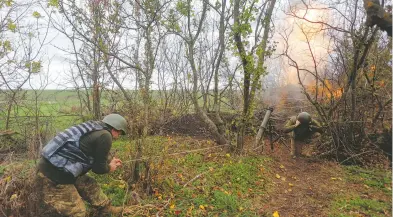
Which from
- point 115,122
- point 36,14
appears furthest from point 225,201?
point 36,14

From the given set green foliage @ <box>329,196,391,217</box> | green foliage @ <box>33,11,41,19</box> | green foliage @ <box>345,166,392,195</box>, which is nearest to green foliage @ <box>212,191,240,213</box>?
green foliage @ <box>329,196,391,217</box>

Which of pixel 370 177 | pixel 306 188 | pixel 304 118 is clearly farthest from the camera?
pixel 304 118

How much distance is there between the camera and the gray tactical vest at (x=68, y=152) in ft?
11.3

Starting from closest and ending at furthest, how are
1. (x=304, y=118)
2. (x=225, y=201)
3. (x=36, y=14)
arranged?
(x=225, y=201)
(x=304, y=118)
(x=36, y=14)

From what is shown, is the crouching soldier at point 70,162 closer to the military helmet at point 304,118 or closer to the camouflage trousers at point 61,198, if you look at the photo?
the camouflage trousers at point 61,198

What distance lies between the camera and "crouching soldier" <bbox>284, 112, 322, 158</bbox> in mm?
7398

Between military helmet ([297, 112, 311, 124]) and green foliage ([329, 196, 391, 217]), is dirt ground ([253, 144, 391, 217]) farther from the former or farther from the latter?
military helmet ([297, 112, 311, 124])

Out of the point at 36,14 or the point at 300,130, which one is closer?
the point at 300,130

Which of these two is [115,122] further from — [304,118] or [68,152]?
[304,118]

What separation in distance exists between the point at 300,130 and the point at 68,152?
6.22 meters

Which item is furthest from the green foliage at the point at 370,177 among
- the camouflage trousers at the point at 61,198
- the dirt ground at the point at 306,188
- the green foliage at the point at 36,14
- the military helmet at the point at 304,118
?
the green foliage at the point at 36,14

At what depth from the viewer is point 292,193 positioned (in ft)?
17.6

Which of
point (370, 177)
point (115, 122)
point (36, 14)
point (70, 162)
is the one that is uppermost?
point (36, 14)

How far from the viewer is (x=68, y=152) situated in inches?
137
